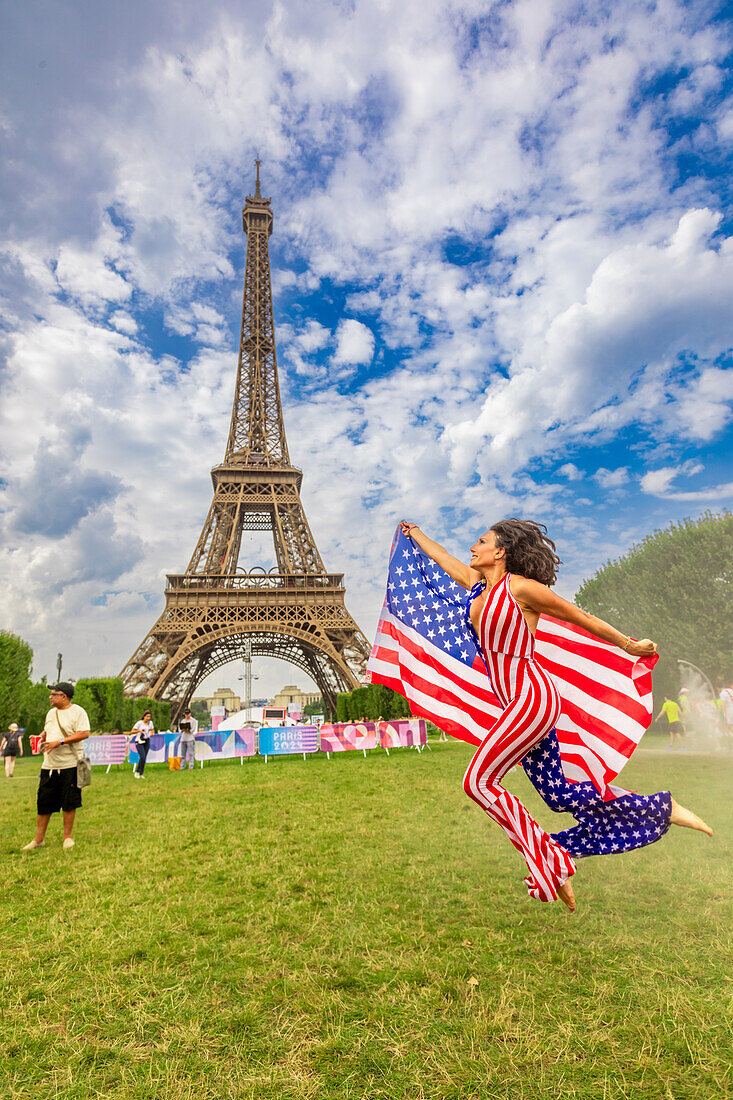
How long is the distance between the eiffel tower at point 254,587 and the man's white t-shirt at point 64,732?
23.0 m

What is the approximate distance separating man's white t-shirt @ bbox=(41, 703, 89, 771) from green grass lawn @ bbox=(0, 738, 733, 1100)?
3.24 ft

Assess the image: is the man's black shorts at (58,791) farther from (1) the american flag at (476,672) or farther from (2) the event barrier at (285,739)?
(2) the event barrier at (285,739)

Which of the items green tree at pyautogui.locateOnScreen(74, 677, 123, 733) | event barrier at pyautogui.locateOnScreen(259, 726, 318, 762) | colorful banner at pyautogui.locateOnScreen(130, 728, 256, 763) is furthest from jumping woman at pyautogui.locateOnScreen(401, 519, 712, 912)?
green tree at pyautogui.locateOnScreen(74, 677, 123, 733)

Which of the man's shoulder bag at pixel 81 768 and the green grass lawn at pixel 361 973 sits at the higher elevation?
the man's shoulder bag at pixel 81 768

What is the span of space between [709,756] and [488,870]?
39.6 ft

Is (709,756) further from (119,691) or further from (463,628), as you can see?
(119,691)

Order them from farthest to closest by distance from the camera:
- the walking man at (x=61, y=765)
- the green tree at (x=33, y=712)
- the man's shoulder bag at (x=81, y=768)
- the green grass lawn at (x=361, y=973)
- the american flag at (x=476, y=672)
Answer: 1. the green tree at (x=33, y=712)
2. the man's shoulder bag at (x=81, y=768)
3. the walking man at (x=61, y=765)
4. the american flag at (x=476, y=672)
5. the green grass lawn at (x=361, y=973)

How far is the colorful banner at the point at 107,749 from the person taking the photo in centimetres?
1702

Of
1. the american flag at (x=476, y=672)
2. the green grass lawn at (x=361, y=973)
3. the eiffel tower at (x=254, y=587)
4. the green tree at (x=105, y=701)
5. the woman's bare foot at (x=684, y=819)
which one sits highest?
the eiffel tower at (x=254, y=587)

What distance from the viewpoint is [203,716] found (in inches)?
4245

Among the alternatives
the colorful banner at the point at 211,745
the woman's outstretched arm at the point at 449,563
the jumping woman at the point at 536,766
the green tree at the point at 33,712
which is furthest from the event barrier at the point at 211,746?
the jumping woman at the point at 536,766

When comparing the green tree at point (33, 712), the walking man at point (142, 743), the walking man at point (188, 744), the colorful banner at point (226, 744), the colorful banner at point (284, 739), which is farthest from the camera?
the green tree at point (33, 712)

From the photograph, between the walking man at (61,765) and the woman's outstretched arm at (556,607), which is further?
the walking man at (61,765)

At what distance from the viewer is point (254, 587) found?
3347cm
